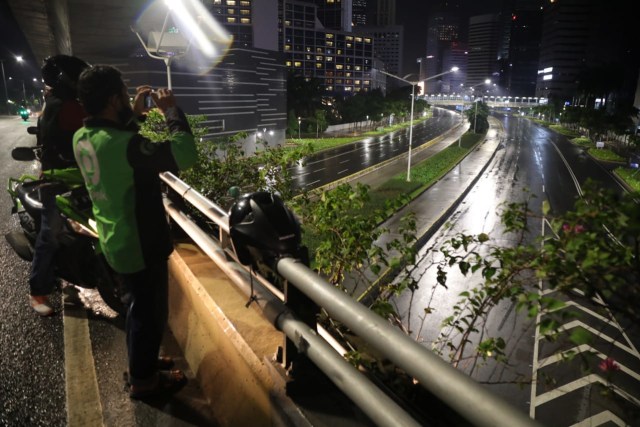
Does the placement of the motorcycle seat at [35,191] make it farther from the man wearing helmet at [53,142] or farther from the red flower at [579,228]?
the red flower at [579,228]

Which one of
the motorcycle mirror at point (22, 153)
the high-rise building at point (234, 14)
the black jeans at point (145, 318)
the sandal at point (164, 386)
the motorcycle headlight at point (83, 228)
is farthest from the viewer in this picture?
the high-rise building at point (234, 14)

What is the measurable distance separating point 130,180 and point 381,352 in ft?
5.93

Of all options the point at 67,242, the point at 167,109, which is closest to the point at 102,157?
the point at 167,109

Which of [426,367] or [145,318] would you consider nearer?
[426,367]

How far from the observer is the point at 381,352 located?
138 centimetres

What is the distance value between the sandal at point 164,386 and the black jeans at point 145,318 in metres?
0.05

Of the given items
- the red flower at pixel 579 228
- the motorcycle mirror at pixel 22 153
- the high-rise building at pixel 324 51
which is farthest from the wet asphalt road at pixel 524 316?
the high-rise building at pixel 324 51

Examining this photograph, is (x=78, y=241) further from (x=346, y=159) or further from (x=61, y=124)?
(x=346, y=159)

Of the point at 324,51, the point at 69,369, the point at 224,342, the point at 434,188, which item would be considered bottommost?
the point at 434,188

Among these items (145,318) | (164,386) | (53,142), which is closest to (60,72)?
(53,142)

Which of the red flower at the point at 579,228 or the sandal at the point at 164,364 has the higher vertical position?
the red flower at the point at 579,228

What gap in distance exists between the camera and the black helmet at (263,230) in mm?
2197

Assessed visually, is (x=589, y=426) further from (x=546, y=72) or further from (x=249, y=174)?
(x=546, y=72)

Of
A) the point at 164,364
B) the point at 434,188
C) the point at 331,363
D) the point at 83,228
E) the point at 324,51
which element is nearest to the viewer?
the point at 331,363
